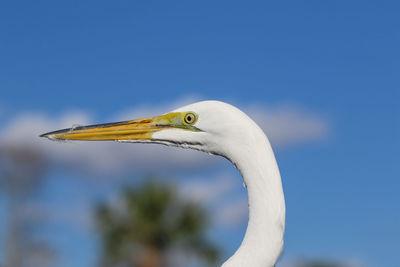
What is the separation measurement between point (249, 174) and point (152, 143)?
1.15m

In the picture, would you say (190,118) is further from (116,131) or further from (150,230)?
(150,230)

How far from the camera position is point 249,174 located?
14.6 ft

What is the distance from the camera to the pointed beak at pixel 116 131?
206 inches

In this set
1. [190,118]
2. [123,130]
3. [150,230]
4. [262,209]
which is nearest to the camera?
[262,209]

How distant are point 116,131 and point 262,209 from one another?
5.30 ft

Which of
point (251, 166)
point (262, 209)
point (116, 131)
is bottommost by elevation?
point (262, 209)

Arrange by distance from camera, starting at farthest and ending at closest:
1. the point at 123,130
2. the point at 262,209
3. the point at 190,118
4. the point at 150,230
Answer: the point at 150,230 → the point at 123,130 → the point at 190,118 → the point at 262,209

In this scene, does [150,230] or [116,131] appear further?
[150,230]

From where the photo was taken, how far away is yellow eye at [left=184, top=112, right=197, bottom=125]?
4773 mm

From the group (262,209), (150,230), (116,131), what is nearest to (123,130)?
(116,131)

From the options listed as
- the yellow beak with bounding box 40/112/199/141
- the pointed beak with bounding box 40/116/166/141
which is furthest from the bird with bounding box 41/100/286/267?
the pointed beak with bounding box 40/116/166/141

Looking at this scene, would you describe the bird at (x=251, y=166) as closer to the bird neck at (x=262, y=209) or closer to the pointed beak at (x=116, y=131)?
the bird neck at (x=262, y=209)

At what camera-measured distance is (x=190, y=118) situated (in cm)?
481

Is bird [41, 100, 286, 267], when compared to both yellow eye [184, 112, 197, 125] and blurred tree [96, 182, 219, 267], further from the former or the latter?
blurred tree [96, 182, 219, 267]
